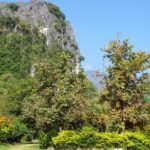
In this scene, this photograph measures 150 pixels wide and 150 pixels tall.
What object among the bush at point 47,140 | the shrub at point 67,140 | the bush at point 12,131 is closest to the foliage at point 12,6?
the bush at point 12,131

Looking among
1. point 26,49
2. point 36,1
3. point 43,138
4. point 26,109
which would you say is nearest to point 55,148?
point 43,138

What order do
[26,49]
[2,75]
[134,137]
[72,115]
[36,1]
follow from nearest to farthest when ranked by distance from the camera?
[134,137] < [72,115] < [2,75] < [26,49] < [36,1]

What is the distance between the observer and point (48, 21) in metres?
147

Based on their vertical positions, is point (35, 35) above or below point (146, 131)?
above

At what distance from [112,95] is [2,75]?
75.8 metres

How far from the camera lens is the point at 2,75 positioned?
112188 mm

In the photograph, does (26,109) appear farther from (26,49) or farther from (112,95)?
(26,49)

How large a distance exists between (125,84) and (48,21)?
361 feet

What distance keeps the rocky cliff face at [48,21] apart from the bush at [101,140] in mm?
99062

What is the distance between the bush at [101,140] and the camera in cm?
3634

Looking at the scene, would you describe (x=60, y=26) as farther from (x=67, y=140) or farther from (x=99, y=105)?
(x=67, y=140)

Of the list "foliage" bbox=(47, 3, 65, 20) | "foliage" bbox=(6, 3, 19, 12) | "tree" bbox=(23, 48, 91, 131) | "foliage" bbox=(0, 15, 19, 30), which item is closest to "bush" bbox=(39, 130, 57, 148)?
"tree" bbox=(23, 48, 91, 131)

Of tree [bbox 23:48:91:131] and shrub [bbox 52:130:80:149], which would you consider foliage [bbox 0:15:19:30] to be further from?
shrub [bbox 52:130:80:149]

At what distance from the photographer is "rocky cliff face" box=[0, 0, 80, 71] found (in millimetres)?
141000
